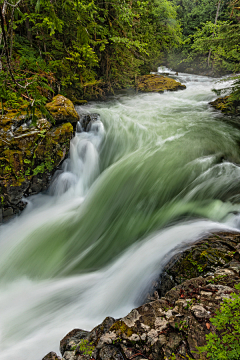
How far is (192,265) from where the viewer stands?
240 centimetres

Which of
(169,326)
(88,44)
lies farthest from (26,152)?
(88,44)

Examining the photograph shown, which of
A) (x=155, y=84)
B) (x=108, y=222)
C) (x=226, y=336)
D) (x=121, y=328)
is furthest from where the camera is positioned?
(x=155, y=84)

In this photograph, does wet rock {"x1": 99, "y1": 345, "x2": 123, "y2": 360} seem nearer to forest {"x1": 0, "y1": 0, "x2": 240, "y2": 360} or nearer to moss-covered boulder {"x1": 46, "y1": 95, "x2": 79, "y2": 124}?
forest {"x1": 0, "y1": 0, "x2": 240, "y2": 360}

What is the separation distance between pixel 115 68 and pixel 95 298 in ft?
29.6

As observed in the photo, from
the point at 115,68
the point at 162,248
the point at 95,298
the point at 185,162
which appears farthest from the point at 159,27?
the point at 95,298

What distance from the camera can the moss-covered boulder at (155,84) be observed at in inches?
459

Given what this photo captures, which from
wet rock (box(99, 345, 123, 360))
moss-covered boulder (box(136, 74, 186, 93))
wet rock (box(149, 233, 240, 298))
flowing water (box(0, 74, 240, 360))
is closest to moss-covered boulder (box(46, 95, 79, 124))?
flowing water (box(0, 74, 240, 360))

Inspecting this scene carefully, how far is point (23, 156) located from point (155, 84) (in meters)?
10.1

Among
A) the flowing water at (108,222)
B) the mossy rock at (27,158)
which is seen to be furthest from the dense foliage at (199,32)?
the mossy rock at (27,158)

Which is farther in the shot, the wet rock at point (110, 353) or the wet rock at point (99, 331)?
the wet rock at point (99, 331)

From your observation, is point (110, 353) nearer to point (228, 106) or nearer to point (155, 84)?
point (228, 106)

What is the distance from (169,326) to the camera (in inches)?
65.4

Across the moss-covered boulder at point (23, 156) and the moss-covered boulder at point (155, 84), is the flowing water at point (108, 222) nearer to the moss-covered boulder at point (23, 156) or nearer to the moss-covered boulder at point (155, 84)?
the moss-covered boulder at point (23, 156)

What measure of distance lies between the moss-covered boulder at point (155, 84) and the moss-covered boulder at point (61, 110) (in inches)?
279
